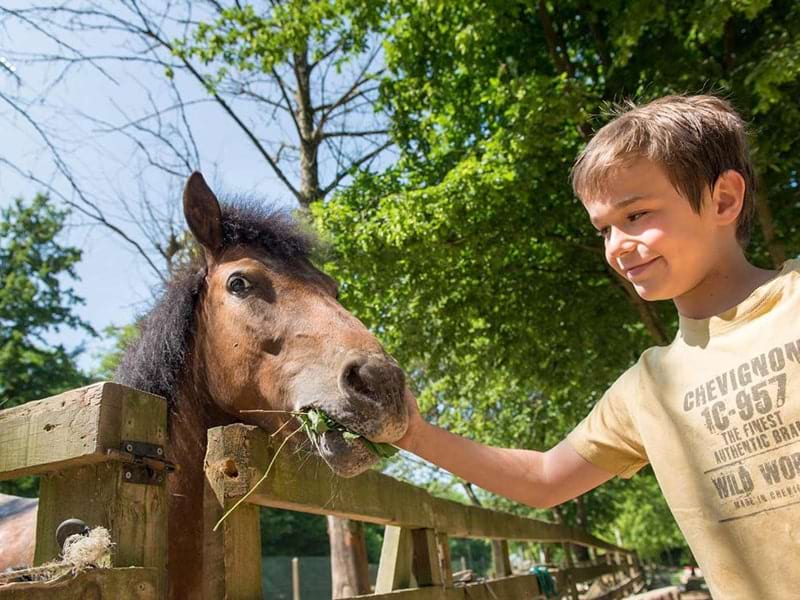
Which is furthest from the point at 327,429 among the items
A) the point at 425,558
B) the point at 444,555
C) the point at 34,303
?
the point at 34,303

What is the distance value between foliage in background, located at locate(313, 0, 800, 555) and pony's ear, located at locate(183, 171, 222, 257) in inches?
179

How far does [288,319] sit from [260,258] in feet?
1.31

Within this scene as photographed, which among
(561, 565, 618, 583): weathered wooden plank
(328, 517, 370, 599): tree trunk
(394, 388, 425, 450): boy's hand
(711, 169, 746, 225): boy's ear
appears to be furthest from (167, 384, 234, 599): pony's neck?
(328, 517, 370, 599): tree trunk

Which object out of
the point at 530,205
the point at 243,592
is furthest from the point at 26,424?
the point at 530,205

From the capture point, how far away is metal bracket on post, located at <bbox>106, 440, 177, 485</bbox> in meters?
1.45

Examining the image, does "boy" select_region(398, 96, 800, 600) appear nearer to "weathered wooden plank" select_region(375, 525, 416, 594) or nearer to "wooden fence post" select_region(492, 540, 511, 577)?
"weathered wooden plank" select_region(375, 525, 416, 594)

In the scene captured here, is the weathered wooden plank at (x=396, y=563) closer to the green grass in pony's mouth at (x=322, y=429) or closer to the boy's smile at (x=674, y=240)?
the green grass in pony's mouth at (x=322, y=429)

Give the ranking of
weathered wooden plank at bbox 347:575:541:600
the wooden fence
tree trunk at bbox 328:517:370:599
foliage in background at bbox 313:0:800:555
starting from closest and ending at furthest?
1. the wooden fence
2. weathered wooden plank at bbox 347:575:541:600
3. foliage in background at bbox 313:0:800:555
4. tree trunk at bbox 328:517:370:599

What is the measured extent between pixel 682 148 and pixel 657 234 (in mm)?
243

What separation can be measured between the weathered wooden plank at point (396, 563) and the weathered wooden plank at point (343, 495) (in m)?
0.07

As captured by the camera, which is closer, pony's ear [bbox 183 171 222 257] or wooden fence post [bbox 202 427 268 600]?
wooden fence post [bbox 202 427 268 600]

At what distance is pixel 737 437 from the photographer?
1.51 metres

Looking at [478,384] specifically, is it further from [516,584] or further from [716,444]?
[716,444]

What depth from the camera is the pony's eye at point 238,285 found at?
253 cm
